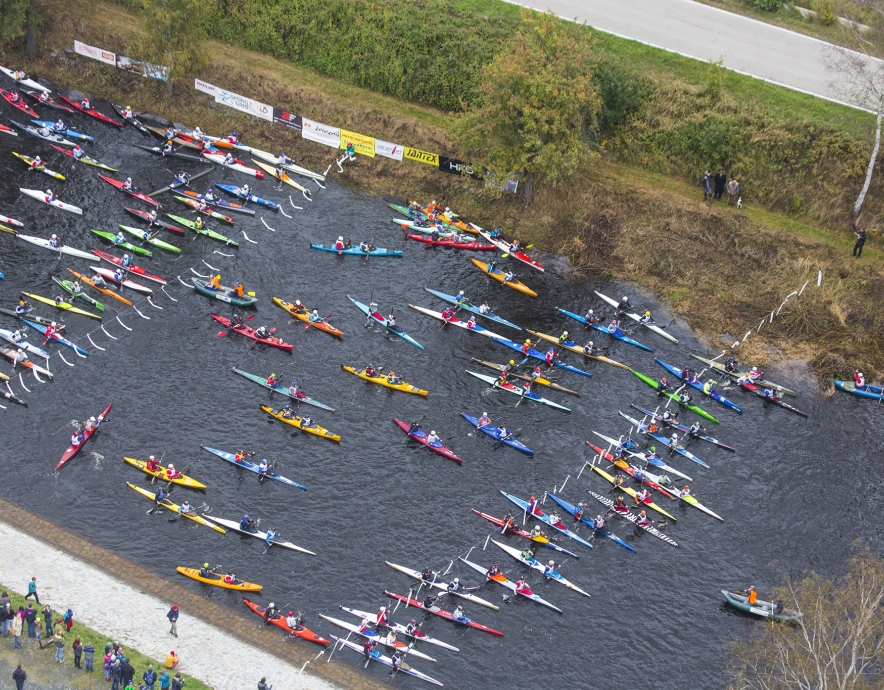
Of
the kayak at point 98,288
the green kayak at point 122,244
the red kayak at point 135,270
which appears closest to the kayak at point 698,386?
the red kayak at point 135,270

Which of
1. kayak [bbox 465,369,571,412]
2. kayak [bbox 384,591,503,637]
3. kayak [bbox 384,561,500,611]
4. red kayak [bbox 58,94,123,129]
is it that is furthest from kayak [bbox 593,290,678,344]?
red kayak [bbox 58,94,123,129]

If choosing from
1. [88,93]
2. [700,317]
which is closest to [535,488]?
[700,317]

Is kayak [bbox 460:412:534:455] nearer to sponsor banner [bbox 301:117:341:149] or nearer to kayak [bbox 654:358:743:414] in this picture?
kayak [bbox 654:358:743:414]

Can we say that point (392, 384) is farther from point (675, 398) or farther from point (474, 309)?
point (675, 398)

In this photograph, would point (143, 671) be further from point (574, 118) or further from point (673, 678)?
point (574, 118)

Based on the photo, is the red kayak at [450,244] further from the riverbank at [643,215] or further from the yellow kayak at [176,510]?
the yellow kayak at [176,510]
